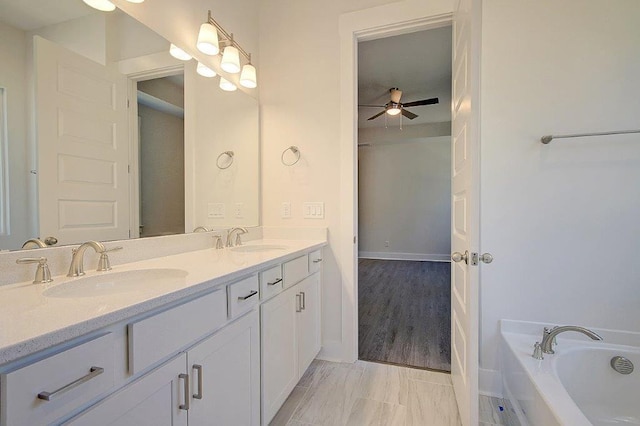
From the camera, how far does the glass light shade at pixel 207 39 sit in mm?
1604

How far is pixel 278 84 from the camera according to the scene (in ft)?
7.29

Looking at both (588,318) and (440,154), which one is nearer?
(588,318)

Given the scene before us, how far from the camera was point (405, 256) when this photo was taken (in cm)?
592

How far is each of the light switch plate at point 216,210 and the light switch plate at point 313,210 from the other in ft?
1.87

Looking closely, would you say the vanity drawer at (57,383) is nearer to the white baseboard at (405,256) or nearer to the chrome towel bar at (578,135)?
the chrome towel bar at (578,135)

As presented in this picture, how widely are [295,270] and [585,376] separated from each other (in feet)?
5.18

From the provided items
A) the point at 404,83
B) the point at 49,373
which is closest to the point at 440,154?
the point at 404,83

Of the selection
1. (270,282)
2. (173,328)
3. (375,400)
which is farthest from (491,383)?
(173,328)

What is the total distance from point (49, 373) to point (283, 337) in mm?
1042

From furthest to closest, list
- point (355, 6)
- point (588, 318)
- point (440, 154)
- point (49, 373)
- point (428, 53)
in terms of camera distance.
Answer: point (440, 154) → point (428, 53) → point (355, 6) → point (588, 318) → point (49, 373)

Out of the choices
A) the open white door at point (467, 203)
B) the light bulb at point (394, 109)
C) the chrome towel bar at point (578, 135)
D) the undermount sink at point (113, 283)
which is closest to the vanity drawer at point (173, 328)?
the undermount sink at point (113, 283)

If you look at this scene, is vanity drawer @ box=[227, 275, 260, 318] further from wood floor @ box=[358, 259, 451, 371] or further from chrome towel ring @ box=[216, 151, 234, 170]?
wood floor @ box=[358, 259, 451, 371]

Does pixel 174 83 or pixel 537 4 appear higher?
pixel 537 4

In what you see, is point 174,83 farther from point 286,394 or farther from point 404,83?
point 404,83
